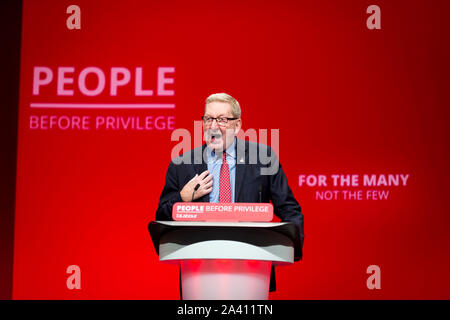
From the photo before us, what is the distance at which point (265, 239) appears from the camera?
2.04 metres

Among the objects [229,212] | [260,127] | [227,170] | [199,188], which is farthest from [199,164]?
[260,127]

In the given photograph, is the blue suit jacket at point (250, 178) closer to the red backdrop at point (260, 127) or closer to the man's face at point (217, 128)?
the man's face at point (217, 128)

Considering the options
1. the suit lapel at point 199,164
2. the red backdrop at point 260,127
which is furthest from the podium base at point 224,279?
the red backdrop at point 260,127

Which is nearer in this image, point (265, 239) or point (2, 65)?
point (265, 239)

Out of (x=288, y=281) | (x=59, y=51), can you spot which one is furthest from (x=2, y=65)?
(x=288, y=281)

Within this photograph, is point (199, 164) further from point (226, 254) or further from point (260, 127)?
point (260, 127)

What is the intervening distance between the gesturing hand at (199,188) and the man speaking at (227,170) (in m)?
Result: 0.01

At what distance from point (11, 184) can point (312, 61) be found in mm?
2371

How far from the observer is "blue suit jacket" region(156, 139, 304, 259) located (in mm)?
2648

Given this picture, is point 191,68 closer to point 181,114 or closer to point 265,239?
point 181,114

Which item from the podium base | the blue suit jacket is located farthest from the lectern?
the blue suit jacket

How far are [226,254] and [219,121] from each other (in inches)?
31.6

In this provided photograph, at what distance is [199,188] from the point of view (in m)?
2.46

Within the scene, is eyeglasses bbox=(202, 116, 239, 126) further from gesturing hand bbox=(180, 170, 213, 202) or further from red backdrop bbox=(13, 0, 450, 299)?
red backdrop bbox=(13, 0, 450, 299)
